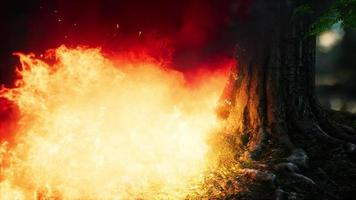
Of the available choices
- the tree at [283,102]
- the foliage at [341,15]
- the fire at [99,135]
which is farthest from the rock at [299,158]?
the foliage at [341,15]

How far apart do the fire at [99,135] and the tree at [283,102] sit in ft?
4.20

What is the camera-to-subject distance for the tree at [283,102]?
7.78 m

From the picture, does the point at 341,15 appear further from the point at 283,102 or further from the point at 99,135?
the point at 99,135

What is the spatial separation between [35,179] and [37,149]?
2.67 ft

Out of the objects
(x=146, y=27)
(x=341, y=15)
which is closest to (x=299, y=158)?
(x=341, y=15)

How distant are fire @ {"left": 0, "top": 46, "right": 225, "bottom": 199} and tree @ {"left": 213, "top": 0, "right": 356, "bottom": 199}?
128cm

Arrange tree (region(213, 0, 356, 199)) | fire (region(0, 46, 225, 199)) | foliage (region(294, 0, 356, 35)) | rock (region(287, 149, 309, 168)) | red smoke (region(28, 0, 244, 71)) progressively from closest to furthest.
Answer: foliage (region(294, 0, 356, 35)) → fire (region(0, 46, 225, 199)) → rock (region(287, 149, 309, 168)) → tree (region(213, 0, 356, 199)) → red smoke (region(28, 0, 244, 71))

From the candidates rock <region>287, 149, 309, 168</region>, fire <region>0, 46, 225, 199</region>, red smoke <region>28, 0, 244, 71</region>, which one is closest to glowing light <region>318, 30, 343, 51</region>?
red smoke <region>28, 0, 244, 71</region>

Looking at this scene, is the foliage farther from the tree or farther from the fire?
the fire

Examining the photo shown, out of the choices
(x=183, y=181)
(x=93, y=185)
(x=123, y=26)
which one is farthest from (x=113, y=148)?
(x=123, y=26)

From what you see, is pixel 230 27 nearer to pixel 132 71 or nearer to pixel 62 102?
pixel 132 71

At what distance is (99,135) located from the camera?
8117 millimetres

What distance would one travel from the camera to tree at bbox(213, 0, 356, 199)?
25.5 ft

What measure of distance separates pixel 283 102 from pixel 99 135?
4.12m
